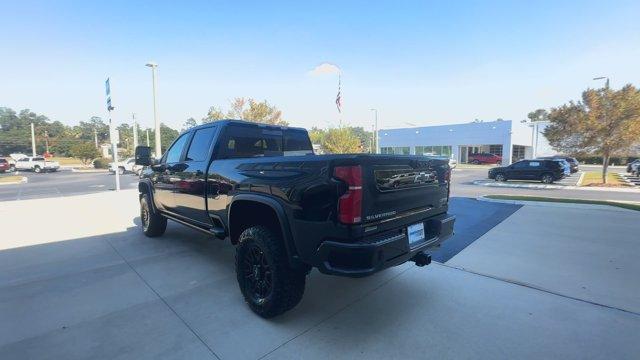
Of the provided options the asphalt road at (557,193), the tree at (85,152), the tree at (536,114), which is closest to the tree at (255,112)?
the asphalt road at (557,193)

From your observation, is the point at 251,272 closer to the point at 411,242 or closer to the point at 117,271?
the point at 411,242

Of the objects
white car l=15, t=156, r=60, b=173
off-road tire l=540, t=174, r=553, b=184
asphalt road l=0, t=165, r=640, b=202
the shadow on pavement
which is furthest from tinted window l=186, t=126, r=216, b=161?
white car l=15, t=156, r=60, b=173

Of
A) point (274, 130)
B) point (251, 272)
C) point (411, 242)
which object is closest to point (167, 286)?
point (251, 272)

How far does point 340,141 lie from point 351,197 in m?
21.8

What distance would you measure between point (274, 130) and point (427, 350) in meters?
3.41

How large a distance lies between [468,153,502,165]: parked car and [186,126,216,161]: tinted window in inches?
1749

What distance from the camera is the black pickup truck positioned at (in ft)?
7.98

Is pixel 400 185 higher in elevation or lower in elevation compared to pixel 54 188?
higher

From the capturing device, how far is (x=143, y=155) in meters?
5.45

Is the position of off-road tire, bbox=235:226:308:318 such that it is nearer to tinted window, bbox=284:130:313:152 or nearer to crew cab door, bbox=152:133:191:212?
tinted window, bbox=284:130:313:152

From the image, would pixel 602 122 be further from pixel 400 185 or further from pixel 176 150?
pixel 176 150

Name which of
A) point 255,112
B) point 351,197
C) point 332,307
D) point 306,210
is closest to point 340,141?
point 255,112

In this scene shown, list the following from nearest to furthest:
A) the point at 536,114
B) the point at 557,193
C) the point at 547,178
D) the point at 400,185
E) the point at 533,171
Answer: the point at 400,185 < the point at 557,193 < the point at 547,178 < the point at 533,171 < the point at 536,114

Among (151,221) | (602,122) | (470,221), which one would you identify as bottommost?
(470,221)
